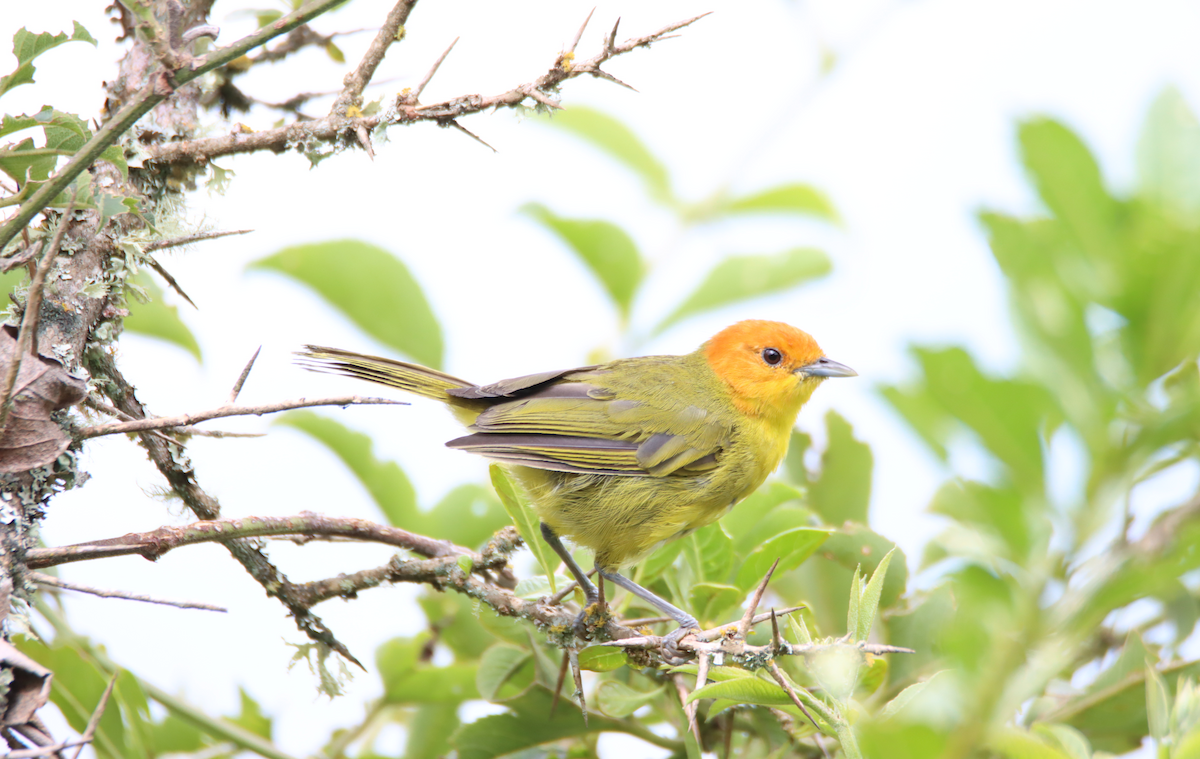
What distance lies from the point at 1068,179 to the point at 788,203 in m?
3.44

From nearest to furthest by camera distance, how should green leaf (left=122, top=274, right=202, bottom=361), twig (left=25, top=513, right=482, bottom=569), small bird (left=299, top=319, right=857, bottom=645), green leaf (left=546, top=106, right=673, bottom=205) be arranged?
twig (left=25, top=513, right=482, bottom=569) → green leaf (left=122, top=274, right=202, bottom=361) → small bird (left=299, top=319, right=857, bottom=645) → green leaf (left=546, top=106, right=673, bottom=205)

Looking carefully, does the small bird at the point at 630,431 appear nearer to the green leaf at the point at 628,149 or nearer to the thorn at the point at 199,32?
the green leaf at the point at 628,149

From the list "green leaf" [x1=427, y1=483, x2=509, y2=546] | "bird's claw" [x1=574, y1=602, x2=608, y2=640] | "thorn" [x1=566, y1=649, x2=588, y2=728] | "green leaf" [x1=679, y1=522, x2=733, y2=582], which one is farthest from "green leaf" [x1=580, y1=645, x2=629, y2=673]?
"green leaf" [x1=427, y1=483, x2=509, y2=546]

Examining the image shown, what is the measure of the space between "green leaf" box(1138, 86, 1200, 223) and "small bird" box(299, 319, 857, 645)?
2.11 metres

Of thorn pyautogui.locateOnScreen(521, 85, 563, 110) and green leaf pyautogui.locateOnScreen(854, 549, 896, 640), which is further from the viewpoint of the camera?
thorn pyautogui.locateOnScreen(521, 85, 563, 110)

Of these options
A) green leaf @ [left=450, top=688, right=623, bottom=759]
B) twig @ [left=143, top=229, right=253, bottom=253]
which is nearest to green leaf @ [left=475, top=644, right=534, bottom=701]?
green leaf @ [left=450, top=688, right=623, bottom=759]

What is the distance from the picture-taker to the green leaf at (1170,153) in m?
1.00

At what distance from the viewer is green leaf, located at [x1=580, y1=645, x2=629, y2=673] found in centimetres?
219

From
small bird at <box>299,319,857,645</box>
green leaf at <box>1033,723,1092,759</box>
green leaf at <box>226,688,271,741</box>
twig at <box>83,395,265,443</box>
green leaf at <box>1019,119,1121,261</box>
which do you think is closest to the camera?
green leaf at <box>1019,119,1121,261</box>

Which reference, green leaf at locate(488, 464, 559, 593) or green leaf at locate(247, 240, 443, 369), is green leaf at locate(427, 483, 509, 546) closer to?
green leaf at locate(488, 464, 559, 593)

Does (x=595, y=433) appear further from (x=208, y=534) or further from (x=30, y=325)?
(x=30, y=325)

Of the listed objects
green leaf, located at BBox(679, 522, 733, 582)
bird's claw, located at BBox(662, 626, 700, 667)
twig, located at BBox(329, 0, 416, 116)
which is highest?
twig, located at BBox(329, 0, 416, 116)

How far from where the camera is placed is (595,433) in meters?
3.98

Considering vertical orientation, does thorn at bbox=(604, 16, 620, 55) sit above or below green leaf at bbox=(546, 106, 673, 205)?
below
